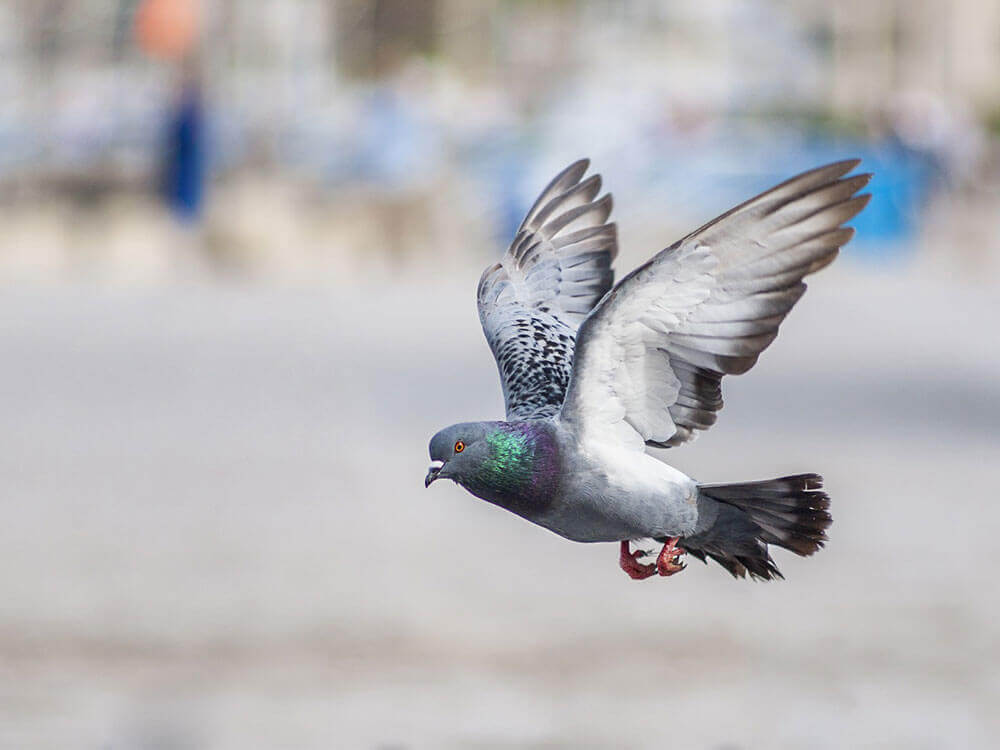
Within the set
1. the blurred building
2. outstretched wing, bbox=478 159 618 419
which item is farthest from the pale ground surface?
the blurred building

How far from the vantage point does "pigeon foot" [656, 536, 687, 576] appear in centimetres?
287

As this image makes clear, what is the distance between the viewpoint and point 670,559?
2906 mm

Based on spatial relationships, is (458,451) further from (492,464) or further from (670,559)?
(670,559)

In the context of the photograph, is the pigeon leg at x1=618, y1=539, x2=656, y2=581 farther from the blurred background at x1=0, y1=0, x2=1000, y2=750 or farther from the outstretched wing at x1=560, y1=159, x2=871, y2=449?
the blurred background at x1=0, y1=0, x2=1000, y2=750

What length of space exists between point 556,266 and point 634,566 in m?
1.20

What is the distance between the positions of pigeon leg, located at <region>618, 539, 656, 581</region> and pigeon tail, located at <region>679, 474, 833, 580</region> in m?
0.08

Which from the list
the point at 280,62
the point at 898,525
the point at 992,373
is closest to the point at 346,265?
the point at 280,62

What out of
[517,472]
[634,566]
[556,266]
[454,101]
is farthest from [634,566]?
[454,101]

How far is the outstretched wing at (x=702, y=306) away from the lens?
2.76m

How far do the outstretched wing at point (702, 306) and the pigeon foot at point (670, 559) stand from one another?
17 cm

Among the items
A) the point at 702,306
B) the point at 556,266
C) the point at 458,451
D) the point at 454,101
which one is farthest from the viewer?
the point at 454,101

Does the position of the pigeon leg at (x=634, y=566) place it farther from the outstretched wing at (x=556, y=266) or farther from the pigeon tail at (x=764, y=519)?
the outstretched wing at (x=556, y=266)

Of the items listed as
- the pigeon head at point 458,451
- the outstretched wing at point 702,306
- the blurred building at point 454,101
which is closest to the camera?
the pigeon head at point 458,451

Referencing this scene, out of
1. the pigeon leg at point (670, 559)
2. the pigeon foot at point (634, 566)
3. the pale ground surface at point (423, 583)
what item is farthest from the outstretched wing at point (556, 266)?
the pale ground surface at point (423, 583)
